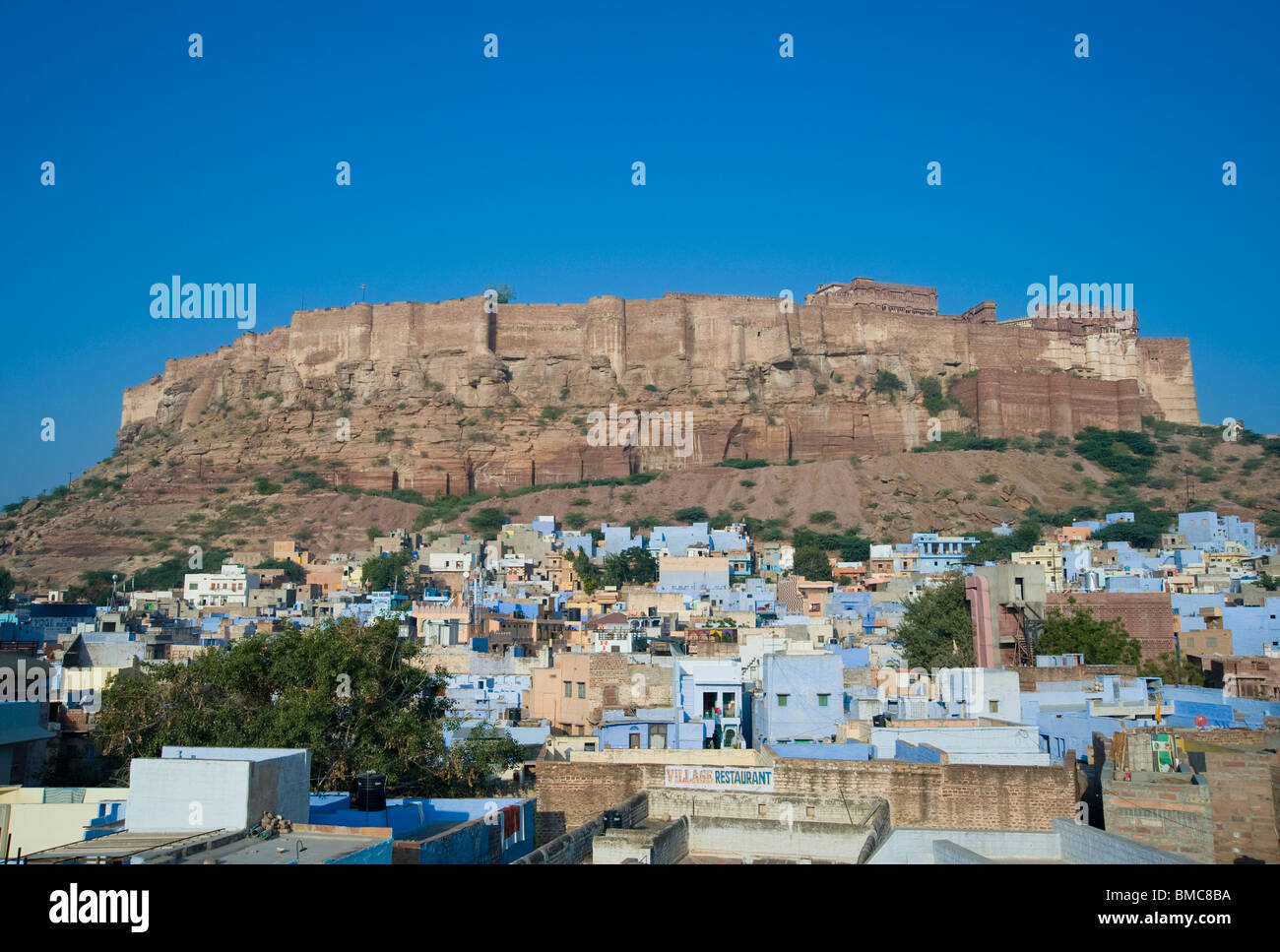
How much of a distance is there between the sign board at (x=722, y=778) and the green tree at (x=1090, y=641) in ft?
50.2

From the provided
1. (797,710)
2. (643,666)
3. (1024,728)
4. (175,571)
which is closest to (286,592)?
(175,571)

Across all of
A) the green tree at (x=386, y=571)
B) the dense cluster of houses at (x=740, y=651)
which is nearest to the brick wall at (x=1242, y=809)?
the dense cluster of houses at (x=740, y=651)

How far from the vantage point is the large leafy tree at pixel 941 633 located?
82.4ft

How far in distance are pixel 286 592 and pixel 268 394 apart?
3979 centimetres

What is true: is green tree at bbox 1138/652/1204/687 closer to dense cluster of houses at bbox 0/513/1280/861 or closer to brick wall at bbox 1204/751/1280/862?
dense cluster of houses at bbox 0/513/1280/861

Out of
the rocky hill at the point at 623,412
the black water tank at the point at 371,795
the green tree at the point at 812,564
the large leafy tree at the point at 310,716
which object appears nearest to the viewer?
the black water tank at the point at 371,795

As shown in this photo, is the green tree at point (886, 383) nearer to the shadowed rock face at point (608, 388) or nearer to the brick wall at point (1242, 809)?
the shadowed rock face at point (608, 388)

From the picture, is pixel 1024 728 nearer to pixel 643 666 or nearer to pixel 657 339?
pixel 643 666

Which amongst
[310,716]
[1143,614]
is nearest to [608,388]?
[1143,614]

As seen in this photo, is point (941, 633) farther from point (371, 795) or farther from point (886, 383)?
point (886, 383)

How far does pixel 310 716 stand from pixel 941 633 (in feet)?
53.9
